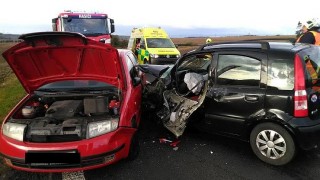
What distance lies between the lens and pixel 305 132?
13.4 ft

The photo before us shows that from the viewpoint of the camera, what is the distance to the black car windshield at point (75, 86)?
514 cm

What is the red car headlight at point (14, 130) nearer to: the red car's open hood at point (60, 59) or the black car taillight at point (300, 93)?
the red car's open hood at point (60, 59)

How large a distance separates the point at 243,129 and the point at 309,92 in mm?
1033

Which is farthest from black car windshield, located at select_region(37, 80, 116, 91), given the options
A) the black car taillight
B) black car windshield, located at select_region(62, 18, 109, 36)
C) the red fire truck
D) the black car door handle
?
black car windshield, located at select_region(62, 18, 109, 36)

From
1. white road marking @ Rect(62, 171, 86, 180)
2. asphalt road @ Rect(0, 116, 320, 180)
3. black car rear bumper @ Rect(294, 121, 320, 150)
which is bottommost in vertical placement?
white road marking @ Rect(62, 171, 86, 180)

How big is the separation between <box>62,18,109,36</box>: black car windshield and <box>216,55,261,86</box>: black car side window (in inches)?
445

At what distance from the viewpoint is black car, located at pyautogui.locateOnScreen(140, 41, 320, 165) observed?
163 inches

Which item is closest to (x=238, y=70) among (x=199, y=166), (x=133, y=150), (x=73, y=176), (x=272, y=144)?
(x=272, y=144)

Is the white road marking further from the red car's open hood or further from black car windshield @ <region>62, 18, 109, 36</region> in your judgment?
black car windshield @ <region>62, 18, 109, 36</region>

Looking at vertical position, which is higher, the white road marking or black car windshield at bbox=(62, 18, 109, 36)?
black car windshield at bbox=(62, 18, 109, 36)

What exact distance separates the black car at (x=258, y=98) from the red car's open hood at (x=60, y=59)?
134 centimetres

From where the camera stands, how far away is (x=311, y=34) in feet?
22.5

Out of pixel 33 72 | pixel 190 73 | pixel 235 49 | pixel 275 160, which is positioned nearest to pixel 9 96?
pixel 33 72

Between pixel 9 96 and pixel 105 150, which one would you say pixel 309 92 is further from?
pixel 9 96
